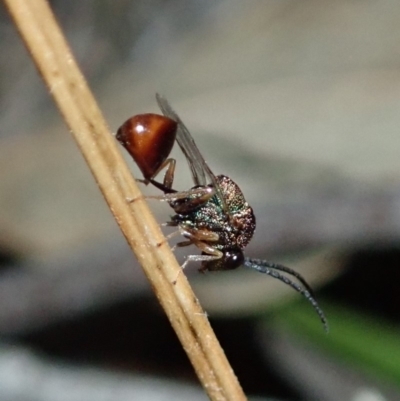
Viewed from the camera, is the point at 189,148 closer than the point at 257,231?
Yes

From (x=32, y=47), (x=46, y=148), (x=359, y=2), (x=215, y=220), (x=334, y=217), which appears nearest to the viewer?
(x=32, y=47)

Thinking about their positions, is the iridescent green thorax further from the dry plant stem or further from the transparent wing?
the dry plant stem

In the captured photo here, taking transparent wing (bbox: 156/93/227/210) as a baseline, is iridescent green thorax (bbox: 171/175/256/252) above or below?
below

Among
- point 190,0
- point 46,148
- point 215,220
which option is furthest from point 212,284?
point 190,0

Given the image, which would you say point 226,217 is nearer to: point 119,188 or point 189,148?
point 189,148

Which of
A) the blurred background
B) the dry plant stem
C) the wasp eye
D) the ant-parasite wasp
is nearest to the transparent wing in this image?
the ant-parasite wasp

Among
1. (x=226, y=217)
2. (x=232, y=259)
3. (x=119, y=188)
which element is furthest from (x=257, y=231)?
(x=119, y=188)

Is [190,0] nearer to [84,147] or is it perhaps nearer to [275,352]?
[275,352]
